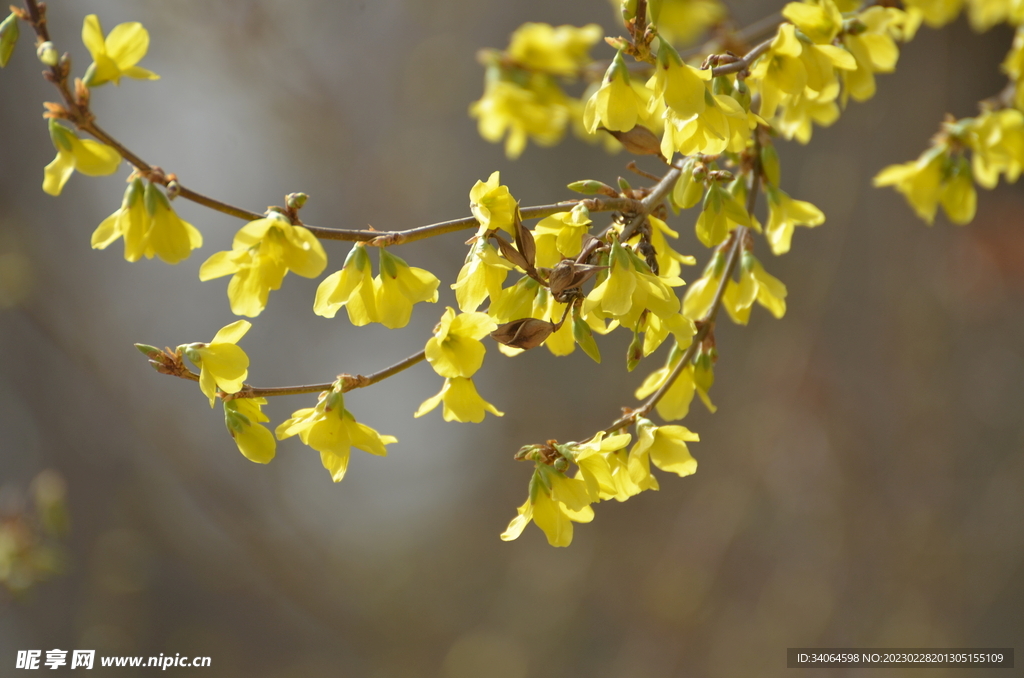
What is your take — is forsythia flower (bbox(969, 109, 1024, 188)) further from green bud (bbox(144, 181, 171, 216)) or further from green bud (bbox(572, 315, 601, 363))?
green bud (bbox(144, 181, 171, 216))

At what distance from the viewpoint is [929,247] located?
1.60m

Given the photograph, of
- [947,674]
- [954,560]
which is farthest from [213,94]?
[947,674]

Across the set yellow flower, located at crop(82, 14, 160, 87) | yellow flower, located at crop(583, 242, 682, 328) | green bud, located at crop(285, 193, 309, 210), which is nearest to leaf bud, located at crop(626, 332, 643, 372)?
yellow flower, located at crop(583, 242, 682, 328)

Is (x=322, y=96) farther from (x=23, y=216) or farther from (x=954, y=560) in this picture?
(x=954, y=560)

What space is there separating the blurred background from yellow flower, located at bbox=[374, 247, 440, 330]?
1.22 metres

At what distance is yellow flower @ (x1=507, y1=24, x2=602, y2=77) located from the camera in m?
0.88

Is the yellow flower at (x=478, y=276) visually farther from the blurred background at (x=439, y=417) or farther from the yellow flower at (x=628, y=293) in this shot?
the blurred background at (x=439, y=417)

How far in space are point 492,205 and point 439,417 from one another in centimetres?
134

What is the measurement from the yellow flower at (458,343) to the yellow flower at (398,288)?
2cm

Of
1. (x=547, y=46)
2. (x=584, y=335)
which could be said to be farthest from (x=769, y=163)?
(x=547, y=46)

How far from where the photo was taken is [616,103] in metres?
0.45

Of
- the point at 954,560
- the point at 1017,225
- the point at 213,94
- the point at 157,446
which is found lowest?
the point at 954,560

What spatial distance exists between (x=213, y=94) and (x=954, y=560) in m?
2.30

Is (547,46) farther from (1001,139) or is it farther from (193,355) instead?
(193,355)
